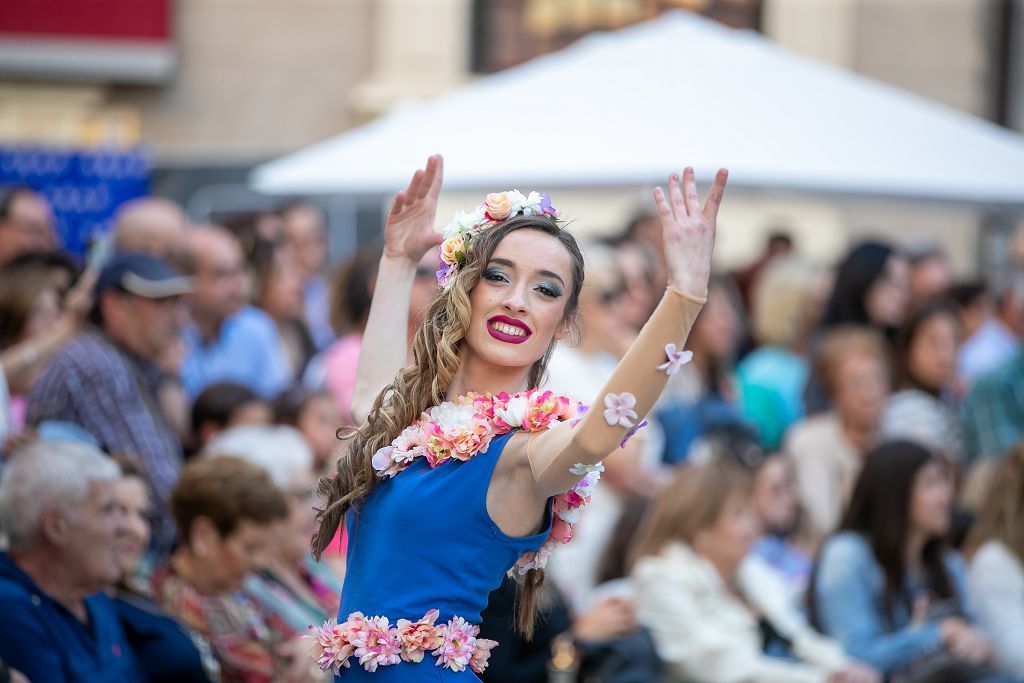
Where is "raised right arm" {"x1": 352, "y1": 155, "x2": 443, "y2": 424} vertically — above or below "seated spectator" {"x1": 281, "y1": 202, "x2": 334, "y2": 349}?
above

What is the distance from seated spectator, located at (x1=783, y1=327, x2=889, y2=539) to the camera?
7438 millimetres

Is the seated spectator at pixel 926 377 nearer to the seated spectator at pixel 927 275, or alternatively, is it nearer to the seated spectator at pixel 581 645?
the seated spectator at pixel 927 275

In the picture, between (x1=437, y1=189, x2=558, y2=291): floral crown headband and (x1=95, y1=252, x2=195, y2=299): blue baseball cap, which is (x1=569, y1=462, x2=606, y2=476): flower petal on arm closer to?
(x1=437, y1=189, x2=558, y2=291): floral crown headband

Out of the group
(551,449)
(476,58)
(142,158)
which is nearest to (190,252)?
(142,158)

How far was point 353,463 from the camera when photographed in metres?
3.55

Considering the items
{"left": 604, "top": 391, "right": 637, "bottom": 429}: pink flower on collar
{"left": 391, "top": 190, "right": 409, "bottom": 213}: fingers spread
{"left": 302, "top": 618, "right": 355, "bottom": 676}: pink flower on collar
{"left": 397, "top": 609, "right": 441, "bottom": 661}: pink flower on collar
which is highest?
{"left": 391, "top": 190, "right": 409, "bottom": 213}: fingers spread

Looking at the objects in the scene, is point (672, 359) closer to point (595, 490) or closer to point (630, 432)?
point (630, 432)

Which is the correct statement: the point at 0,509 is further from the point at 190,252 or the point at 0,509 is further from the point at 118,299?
the point at 190,252

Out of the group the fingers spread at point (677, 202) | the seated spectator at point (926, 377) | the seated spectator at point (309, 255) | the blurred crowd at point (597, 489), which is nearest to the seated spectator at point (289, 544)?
the blurred crowd at point (597, 489)

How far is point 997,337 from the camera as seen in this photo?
32.0ft

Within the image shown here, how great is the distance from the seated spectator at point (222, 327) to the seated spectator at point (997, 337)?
3.85 m

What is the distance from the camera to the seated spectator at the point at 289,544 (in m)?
5.39

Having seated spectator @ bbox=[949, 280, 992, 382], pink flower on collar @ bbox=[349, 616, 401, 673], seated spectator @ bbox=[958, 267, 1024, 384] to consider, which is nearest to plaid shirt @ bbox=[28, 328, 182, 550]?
pink flower on collar @ bbox=[349, 616, 401, 673]

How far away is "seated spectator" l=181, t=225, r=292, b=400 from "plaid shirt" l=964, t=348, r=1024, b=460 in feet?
11.2
